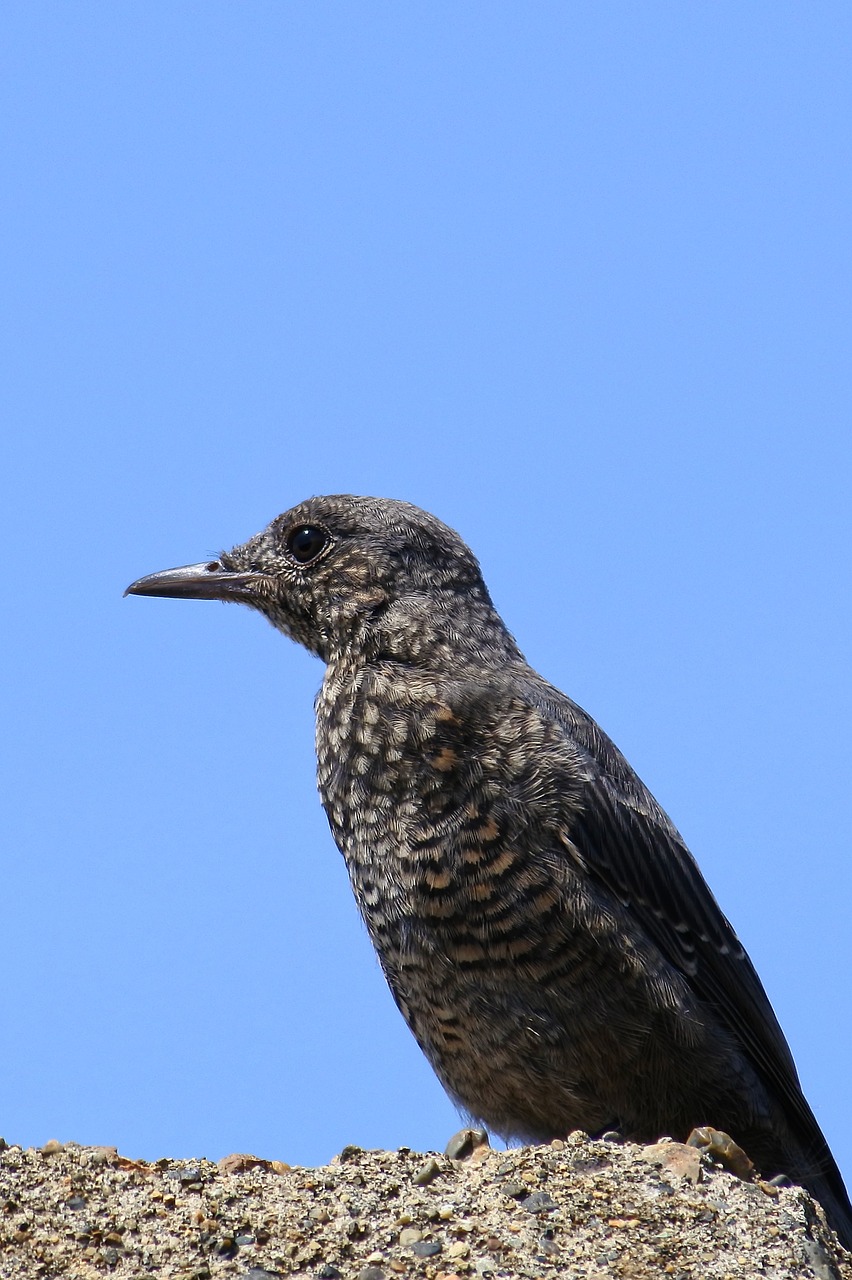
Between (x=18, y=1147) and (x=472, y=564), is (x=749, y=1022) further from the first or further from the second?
(x=18, y=1147)

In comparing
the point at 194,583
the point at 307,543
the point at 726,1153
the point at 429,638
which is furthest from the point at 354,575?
the point at 726,1153

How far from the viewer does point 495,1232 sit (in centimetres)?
468

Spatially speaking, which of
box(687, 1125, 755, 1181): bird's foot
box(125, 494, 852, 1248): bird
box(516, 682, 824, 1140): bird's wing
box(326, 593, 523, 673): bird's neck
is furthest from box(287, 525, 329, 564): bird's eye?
box(687, 1125, 755, 1181): bird's foot

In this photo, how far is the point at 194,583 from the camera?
8.37 metres

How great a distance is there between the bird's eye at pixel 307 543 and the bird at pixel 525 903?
288 millimetres

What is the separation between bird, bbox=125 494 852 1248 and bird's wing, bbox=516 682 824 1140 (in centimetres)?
1

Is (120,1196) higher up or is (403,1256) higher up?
(120,1196)

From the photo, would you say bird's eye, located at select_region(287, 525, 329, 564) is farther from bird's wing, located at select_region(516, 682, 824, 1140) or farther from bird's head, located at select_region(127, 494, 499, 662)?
bird's wing, located at select_region(516, 682, 824, 1140)

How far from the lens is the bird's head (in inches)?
300

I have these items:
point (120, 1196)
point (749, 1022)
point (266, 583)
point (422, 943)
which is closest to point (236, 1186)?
point (120, 1196)

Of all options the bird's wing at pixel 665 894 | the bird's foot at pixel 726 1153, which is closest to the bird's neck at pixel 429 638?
the bird's wing at pixel 665 894

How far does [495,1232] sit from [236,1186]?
2.80 feet

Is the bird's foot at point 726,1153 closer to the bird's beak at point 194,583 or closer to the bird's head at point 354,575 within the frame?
the bird's head at point 354,575

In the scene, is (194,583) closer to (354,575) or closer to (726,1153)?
(354,575)
